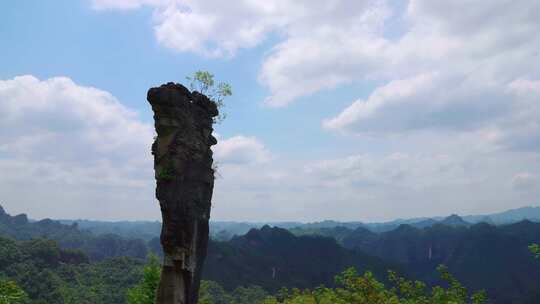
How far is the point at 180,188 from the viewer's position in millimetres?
17625

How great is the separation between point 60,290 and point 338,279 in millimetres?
75437

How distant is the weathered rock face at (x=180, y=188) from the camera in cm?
1741

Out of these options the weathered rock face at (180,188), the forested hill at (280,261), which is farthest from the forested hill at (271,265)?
the weathered rock face at (180,188)

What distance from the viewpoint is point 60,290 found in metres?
88.2

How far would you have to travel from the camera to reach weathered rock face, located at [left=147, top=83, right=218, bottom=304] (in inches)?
685

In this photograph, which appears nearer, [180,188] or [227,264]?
[180,188]

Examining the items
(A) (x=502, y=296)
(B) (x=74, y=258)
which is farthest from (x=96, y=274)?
(A) (x=502, y=296)

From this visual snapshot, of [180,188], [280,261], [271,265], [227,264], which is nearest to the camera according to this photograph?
[180,188]

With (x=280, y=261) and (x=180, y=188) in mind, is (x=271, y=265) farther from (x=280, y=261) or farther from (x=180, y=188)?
(x=180, y=188)

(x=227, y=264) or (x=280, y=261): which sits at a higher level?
(x=227, y=264)

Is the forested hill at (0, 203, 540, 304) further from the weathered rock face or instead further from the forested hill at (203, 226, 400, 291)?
the weathered rock face

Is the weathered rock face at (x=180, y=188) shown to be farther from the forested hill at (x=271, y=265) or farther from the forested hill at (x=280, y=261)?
the forested hill at (x=280, y=261)

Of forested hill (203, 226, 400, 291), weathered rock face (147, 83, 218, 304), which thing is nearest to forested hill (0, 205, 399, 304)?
forested hill (203, 226, 400, 291)

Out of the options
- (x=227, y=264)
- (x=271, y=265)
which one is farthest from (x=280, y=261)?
(x=227, y=264)
